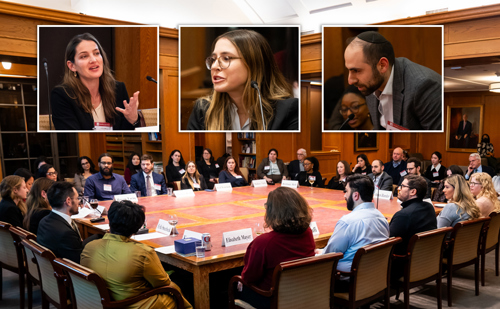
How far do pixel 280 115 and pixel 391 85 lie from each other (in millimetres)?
1457

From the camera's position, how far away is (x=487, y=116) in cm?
1520

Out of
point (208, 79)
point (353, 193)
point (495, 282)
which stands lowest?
point (495, 282)

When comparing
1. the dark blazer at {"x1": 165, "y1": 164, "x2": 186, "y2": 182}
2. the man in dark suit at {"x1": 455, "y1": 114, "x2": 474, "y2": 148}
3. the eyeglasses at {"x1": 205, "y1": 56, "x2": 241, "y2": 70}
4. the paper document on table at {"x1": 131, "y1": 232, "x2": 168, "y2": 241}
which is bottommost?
the paper document on table at {"x1": 131, "y1": 232, "x2": 168, "y2": 241}

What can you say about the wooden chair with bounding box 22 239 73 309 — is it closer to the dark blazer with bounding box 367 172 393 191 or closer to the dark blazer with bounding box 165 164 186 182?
the dark blazer with bounding box 165 164 186 182

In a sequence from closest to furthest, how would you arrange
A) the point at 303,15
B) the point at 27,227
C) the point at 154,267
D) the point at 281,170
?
the point at 154,267 < the point at 27,227 < the point at 303,15 < the point at 281,170

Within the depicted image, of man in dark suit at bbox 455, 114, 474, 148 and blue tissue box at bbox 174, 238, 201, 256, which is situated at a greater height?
man in dark suit at bbox 455, 114, 474, 148

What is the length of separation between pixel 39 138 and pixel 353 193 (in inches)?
332

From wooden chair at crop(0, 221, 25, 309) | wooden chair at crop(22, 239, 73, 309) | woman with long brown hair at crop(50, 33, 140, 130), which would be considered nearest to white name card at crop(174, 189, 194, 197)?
woman with long brown hair at crop(50, 33, 140, 130)

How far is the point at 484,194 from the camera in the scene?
4500mm

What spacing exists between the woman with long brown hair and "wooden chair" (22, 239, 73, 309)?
2.76 m

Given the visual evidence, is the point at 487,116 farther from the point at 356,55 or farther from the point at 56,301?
the point at 56,301

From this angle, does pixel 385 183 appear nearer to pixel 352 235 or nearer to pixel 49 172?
pixel 352 235

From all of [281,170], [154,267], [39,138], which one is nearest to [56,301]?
[154,267]

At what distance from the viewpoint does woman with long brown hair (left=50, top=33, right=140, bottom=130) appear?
5405 mm
